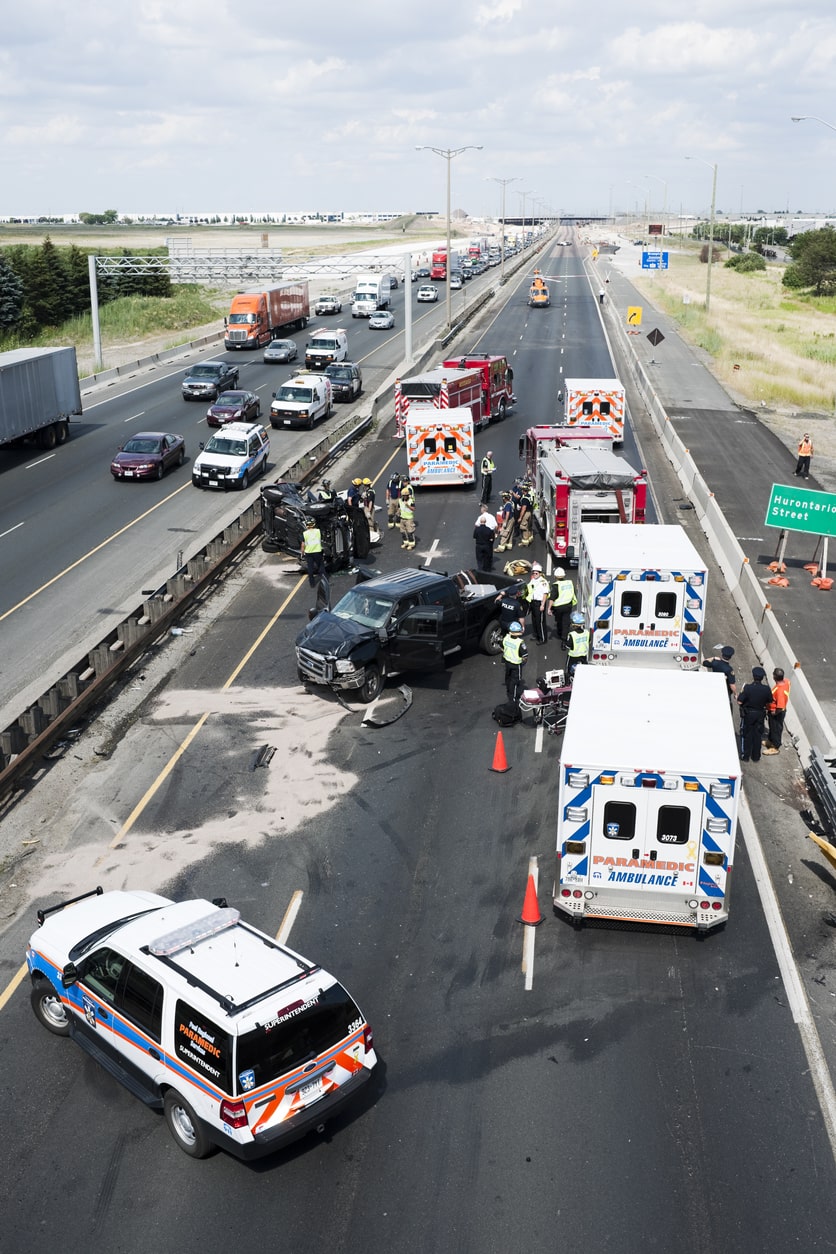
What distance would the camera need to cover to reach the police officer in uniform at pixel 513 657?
20.2m

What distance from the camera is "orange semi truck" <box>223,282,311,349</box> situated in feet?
237

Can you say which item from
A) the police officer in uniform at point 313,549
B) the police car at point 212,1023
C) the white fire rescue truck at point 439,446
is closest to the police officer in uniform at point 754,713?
the police car at point 212,1023

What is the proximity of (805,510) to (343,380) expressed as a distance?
30.4 metres

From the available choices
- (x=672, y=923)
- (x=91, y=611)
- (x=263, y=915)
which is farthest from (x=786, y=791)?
(x=91, y=611)

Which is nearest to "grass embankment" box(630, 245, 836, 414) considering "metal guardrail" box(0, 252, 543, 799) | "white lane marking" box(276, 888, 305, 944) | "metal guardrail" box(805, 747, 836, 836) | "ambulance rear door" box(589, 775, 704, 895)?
"metal guardrail" box(0, 252, 543, 799)

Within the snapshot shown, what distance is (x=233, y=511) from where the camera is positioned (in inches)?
1390

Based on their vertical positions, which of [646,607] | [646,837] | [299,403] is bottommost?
[299,403]

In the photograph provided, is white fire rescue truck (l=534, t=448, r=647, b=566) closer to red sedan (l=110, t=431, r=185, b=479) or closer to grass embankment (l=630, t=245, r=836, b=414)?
red sedan (l=110, t=431, r=185, b=479)

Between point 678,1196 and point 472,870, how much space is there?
5.92 metres

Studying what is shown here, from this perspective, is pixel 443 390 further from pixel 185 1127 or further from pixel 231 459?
pixel 185 1127

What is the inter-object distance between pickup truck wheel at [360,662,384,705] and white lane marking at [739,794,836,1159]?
7.05m

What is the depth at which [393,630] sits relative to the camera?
2152 centimetres

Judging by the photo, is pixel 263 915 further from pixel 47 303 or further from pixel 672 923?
pixel 47 303

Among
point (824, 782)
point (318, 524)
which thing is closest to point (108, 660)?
point (318, 524)
